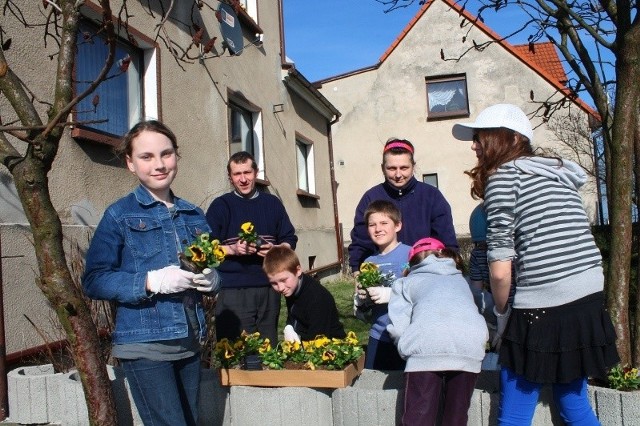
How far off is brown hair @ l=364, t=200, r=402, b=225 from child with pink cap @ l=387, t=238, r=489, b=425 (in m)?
0.79

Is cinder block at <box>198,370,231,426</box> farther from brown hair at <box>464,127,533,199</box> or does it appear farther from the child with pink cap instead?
brown hair at <box>464,127,533,199</box>

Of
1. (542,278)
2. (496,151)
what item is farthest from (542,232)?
(496,151)

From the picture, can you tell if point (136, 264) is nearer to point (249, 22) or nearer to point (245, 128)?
point (245, 128)

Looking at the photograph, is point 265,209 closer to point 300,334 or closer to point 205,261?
point 300,334

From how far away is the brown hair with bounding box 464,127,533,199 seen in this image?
2.89 m

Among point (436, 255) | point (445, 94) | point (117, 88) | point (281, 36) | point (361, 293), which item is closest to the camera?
point (436, 255)

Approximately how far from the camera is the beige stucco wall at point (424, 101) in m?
20.0

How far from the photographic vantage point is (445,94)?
2048 centimetres

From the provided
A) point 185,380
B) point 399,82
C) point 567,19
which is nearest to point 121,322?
point 185,380

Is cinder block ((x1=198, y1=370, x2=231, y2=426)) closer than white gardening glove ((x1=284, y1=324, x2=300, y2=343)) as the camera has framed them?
Yes

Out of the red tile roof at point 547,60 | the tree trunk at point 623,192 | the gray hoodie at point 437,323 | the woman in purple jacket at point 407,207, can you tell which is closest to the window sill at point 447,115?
the red tile roof at point 547,60

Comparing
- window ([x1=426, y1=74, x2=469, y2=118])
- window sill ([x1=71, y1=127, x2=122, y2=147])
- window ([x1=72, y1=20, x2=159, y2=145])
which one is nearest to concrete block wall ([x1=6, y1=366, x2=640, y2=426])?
window sill ([x1=71, y1=127, x2=122, y2=147])

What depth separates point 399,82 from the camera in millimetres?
20547

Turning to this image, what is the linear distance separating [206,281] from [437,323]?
1.06 meters
